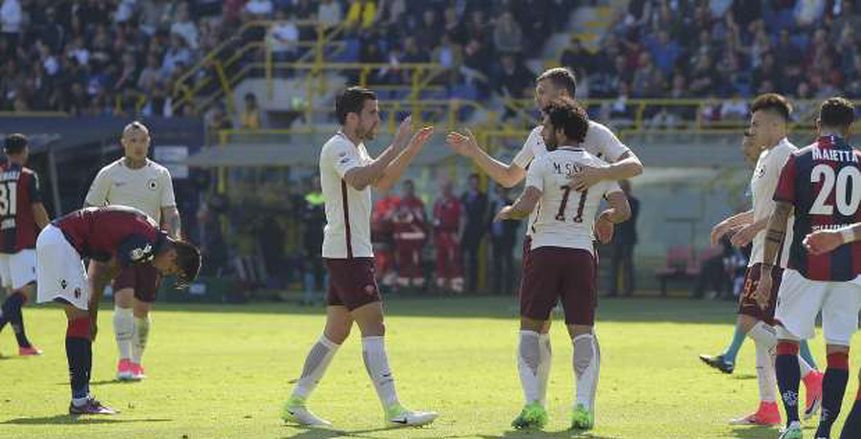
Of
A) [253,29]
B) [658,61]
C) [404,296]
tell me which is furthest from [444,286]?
[253,29]

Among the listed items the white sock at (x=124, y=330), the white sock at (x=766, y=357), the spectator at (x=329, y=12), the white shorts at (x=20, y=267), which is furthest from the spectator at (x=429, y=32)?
the white sock at (x=766, y=357)

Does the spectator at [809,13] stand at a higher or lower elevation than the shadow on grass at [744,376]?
higher

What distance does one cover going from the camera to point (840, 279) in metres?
12.0

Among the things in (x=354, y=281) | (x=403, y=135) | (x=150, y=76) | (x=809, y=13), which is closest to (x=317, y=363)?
(x=354, y=281)

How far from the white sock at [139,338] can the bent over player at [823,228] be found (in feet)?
24.5

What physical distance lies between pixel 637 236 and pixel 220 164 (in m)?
7.87

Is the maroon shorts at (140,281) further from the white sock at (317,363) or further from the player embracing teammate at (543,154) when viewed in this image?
the player embracing teammate at (543,154)

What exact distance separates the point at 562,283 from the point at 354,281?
4.70 ft

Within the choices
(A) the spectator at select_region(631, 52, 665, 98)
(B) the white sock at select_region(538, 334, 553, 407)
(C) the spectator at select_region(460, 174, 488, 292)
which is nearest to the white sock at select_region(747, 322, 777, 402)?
(B) the white sock at select_region(538, 334, 553, 407)

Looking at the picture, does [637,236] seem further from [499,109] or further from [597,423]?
[597,423]

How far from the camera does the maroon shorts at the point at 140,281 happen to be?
59.4 feet

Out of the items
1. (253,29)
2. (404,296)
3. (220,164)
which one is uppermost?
(253,29)

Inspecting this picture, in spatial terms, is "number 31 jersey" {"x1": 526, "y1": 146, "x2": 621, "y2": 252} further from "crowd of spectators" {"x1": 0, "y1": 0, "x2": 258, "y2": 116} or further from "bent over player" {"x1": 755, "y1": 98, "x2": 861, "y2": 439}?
"crowd of spectators" {"x1": 0, "y1": 0, "x2": 258, "y2": 116}

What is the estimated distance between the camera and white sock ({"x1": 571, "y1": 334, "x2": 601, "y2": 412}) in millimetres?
13141
